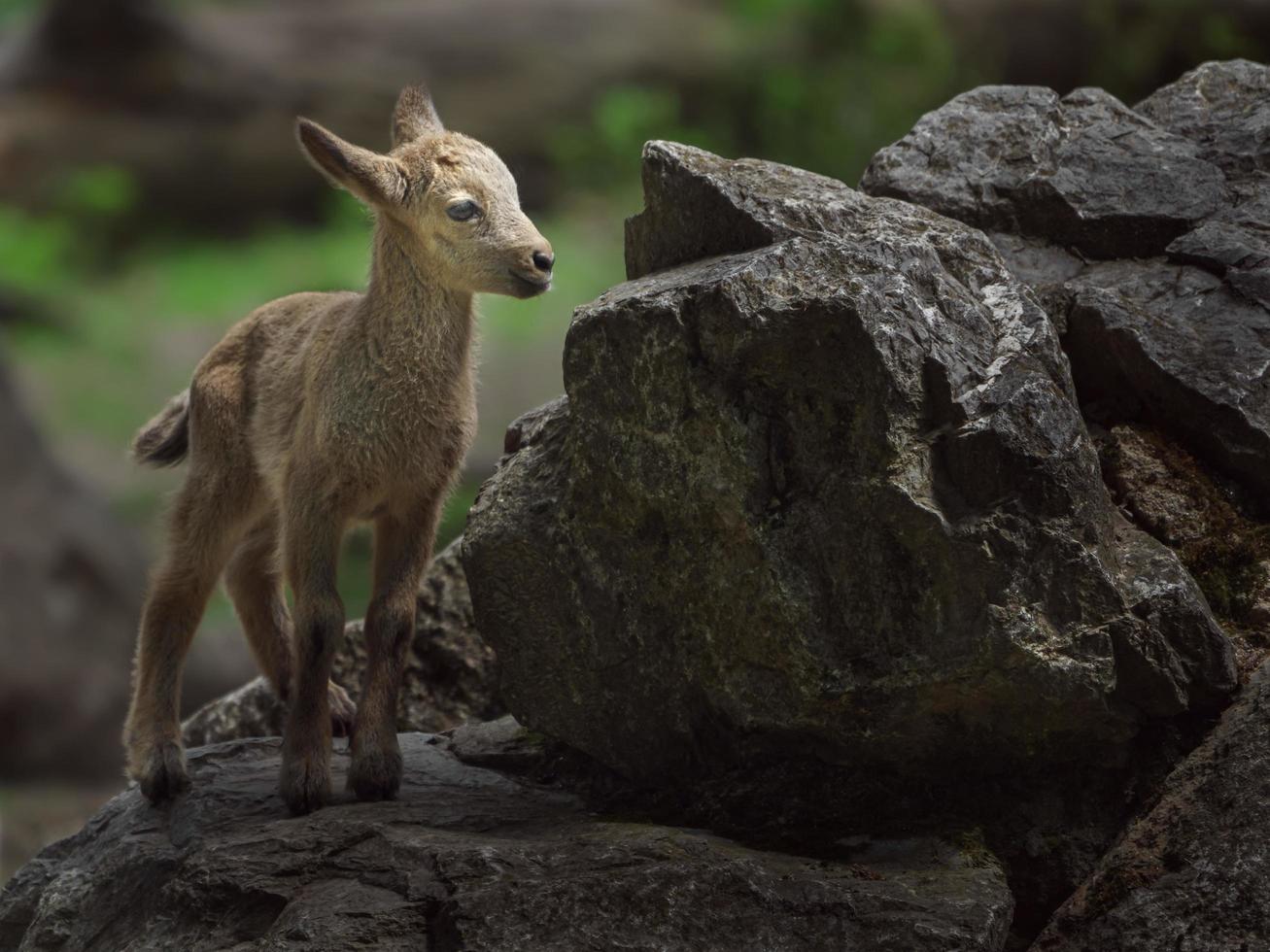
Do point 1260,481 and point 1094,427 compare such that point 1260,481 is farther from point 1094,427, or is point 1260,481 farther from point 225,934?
point 225,934

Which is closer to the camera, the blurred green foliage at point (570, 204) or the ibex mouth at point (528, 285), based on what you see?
the ibex mouth at point (528, 285)

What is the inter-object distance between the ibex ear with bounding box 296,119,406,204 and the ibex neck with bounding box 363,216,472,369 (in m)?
0.19

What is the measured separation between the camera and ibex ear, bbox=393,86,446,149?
21.0ft

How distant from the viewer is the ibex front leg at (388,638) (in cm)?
558

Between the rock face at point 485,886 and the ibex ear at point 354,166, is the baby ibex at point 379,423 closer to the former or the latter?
the ibex ear at point 354,166

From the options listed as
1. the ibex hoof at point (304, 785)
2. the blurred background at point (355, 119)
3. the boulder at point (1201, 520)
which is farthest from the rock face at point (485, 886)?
the blurred background at point (355, 119)

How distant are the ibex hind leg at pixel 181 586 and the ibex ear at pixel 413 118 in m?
1.59

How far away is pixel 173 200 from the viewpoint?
18.2 m

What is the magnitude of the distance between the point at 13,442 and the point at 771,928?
10.9 m

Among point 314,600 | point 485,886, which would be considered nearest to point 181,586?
point 314,600

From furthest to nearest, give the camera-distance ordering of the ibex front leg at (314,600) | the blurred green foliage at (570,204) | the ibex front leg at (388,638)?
the blurred green foliage at (570,204) < the ibex front leg at (314,600) < the ibex front leg at (388,638)

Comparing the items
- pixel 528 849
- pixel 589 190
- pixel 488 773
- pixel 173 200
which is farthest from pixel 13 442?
pixel 528 849

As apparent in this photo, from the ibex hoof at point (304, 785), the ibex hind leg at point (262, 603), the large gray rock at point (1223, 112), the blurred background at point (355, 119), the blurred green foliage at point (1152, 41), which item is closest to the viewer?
the ibex hoof at point (304, 785)

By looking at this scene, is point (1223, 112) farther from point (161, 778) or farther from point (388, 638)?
point (161, 778)
